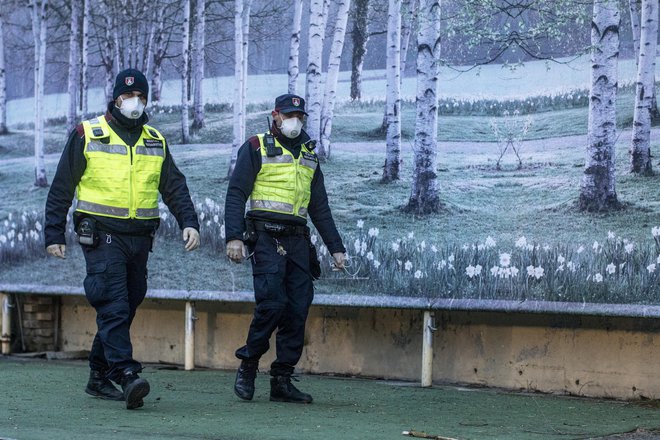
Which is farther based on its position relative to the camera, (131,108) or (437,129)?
(437,129)

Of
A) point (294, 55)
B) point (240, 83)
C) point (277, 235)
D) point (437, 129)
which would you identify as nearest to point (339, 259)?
point (277, 235)

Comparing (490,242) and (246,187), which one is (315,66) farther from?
(490,242)

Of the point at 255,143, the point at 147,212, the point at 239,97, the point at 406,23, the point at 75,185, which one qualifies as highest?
the point at 406,23

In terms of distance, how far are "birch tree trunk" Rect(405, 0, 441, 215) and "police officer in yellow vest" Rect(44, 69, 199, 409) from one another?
160 cm

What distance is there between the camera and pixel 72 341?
1013 cm

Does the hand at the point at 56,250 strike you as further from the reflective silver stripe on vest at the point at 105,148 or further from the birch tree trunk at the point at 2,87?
the birch tree trunk at the point at 2,87

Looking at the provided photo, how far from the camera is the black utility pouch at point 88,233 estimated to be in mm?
6656

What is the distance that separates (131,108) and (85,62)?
135 inches

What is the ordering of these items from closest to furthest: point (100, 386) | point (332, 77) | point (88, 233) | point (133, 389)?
1. point (133, 389)
2. point (88, 233)
3. point (100, 386)
4. point (332, 77)

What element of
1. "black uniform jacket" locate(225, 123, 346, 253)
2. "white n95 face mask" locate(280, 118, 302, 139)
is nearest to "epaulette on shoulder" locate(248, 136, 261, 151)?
"black uniform jacket" locate(225, 123, 346, 253)

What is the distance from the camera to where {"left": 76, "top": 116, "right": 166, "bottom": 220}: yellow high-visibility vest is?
22.2 feet

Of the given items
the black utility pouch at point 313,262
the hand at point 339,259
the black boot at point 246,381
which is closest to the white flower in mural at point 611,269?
the hand at point 339,259

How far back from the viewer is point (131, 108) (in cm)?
681

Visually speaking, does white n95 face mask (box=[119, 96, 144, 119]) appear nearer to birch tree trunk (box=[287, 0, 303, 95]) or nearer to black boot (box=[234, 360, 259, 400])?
black boot (box=[234, 360, 259, 400])
